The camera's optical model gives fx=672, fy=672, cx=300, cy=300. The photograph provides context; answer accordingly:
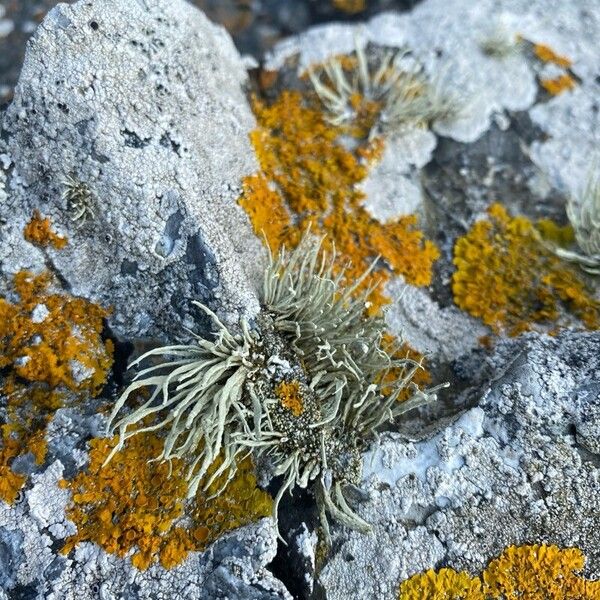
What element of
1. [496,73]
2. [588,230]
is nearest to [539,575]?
[588,230]

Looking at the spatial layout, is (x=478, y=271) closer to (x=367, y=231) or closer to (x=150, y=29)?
(x=367, y=231)

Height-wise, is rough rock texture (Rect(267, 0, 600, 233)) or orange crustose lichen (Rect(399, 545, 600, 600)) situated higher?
rough rock texture (Rect(267, 0, 600, 233))

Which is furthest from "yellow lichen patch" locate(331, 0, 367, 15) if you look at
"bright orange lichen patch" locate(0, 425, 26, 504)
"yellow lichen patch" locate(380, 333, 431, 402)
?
"bright orange lichen patch" locate(0, 425, 26, 504)

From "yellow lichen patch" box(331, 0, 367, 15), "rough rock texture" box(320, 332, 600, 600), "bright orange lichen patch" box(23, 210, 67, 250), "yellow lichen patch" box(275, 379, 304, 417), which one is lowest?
"rough rock texture" box(320, 332, 600, 600)

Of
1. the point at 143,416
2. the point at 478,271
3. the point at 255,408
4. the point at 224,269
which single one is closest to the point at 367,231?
the point at 478,271

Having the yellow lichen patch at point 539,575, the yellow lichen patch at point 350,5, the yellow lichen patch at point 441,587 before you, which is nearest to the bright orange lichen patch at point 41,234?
the yellow lichen patch at point 441,587

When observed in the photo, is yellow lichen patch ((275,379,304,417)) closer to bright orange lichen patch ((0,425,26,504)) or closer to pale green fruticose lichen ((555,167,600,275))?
bright orange lichen patch ((0,425,26,504))

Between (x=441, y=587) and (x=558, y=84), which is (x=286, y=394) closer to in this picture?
(x=441, y=587)
